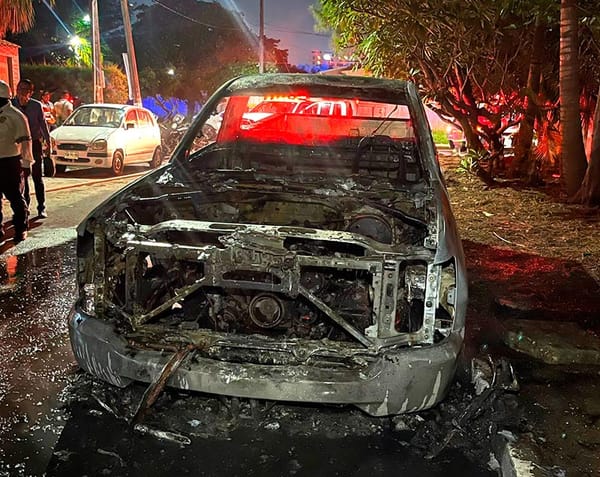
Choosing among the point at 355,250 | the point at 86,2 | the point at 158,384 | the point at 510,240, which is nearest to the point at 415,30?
the point at 510,240

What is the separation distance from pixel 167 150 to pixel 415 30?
8.83 m

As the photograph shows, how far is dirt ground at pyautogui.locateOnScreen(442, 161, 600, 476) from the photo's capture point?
3.22 metres

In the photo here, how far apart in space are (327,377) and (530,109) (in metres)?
11.7

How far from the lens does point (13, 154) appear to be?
22.5 ft

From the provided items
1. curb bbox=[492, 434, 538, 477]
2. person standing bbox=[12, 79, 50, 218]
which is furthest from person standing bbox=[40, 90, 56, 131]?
curb bbox=[492, 434, 538, 477]

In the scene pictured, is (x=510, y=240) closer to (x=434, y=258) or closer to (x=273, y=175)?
(x=273, y=175)

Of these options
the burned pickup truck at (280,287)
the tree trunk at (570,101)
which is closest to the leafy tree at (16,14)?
the tree trunk at (570,101)

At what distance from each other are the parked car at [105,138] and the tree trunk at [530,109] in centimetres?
858

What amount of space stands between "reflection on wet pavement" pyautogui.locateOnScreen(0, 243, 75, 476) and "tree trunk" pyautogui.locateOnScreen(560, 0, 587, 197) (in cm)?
775

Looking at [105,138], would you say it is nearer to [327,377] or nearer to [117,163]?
[117,163]

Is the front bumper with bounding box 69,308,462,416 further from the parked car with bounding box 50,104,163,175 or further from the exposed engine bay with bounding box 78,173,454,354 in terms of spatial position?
the parked car with bounding box 50,104,163,175

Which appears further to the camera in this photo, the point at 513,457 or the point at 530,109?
the point at 530,109

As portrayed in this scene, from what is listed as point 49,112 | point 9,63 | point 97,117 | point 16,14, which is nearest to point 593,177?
point 97,117

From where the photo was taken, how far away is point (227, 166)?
189 inches
